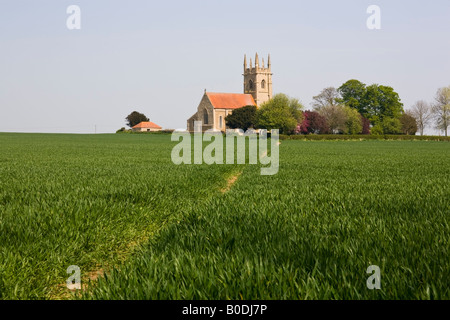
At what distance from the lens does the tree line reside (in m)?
93.9

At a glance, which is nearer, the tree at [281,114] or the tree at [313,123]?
the tree at [281,114]

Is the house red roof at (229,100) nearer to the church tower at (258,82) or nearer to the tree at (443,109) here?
the church tower at (258,82)

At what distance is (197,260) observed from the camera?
15.0 ft

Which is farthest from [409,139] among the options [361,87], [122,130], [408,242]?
[408,242]

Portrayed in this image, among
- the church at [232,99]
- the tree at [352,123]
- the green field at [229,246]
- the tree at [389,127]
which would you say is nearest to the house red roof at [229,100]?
the church at [232,99]

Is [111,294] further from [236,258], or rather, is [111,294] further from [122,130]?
[122,130]

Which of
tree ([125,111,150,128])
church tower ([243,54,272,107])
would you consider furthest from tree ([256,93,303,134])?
tree ([125,111,150,128])

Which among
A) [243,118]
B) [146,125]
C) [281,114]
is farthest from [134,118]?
[281,114]

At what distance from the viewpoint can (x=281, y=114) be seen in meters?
91.4

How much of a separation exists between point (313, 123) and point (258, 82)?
136 ft

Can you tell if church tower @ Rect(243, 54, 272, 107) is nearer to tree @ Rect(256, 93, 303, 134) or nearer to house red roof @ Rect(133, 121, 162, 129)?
house red roof @ Rect(133, 121, 162, 129)

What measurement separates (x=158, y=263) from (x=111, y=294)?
33.4 inches

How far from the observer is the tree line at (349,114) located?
9394 cm

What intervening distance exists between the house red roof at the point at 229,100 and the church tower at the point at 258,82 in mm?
5615
